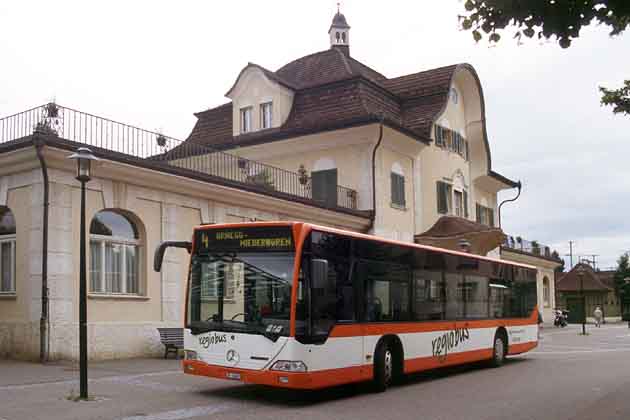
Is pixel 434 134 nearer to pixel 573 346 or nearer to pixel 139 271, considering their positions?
pixel 573 346

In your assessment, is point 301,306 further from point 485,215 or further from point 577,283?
point 577,283

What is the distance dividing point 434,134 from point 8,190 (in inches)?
819

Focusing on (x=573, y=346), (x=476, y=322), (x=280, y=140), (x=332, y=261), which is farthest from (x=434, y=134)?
(x=332, y=261)

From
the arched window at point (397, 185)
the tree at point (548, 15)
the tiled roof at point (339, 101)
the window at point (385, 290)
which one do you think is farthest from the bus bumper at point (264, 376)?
the arched window at point (397, 185)

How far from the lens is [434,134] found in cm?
3453

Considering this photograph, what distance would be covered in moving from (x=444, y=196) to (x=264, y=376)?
25065mm

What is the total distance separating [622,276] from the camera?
85.8 m

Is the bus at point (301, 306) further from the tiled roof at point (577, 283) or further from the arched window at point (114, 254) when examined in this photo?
the tiled roof at point (577, 283)

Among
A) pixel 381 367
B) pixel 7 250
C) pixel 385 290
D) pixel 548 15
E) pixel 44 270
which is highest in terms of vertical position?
pixel 548 15

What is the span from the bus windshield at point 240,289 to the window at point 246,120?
69.7 feet

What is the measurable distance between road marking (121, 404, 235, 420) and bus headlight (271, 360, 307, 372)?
91 centimetres

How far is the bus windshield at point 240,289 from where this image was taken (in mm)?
11586

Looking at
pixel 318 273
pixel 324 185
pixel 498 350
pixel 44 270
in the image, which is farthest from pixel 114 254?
pixel 324 185

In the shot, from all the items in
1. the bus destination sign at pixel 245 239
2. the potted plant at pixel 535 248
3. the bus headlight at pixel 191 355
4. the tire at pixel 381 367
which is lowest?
the tire at pixel 381 367
